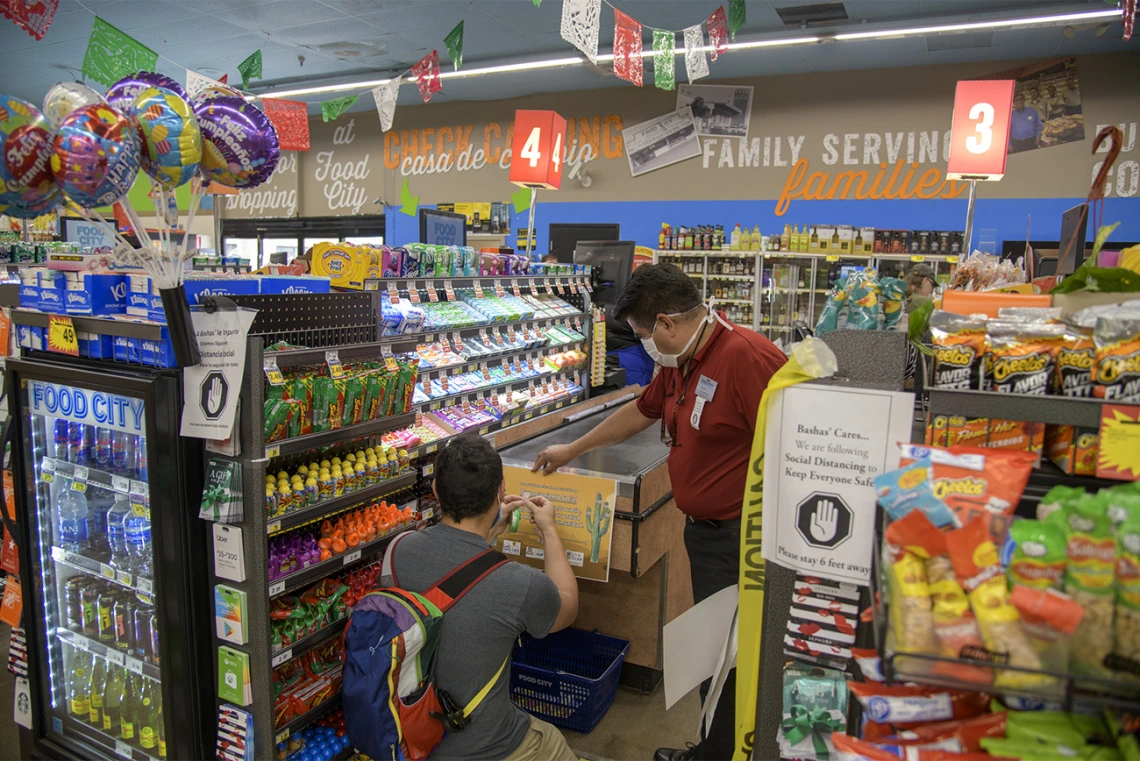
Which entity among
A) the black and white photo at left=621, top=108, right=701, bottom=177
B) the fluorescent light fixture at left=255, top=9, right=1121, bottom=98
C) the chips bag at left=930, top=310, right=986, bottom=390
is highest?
the fluorescent light fixture at left=255, top=9, right=1121, bottom=98

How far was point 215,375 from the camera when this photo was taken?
2398 millimetres

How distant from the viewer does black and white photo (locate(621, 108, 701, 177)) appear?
12016 mm

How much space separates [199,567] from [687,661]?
169cm

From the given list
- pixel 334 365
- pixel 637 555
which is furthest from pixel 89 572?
pixel 637 555

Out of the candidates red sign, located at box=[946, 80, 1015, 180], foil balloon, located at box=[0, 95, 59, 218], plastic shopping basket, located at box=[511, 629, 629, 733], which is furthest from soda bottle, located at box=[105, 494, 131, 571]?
red sign, located at box=[946, 80, 1015, 180]

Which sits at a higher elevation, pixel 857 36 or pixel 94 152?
pixel 857 36

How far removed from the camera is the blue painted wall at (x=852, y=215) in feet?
32.9

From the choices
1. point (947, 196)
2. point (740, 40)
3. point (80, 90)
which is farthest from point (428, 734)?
point (947, 196)

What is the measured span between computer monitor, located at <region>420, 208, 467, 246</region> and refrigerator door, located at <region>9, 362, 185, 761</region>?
9.57ft

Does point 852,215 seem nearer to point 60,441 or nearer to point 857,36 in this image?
point 857,36

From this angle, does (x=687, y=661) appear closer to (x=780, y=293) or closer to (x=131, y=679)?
(x=131, y=679)

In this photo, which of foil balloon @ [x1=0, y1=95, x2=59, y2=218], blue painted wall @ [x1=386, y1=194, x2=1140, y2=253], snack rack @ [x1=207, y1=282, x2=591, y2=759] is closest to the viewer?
foil balloon @ [x1=0, y1=95, x2=59, y2=218]

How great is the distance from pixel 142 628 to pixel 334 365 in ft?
4.19

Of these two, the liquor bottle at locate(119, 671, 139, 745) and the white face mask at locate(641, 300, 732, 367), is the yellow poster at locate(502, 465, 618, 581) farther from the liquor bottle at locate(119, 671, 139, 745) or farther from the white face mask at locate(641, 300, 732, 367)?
the liquor bottle at locate(119, 671, 139, 745)
